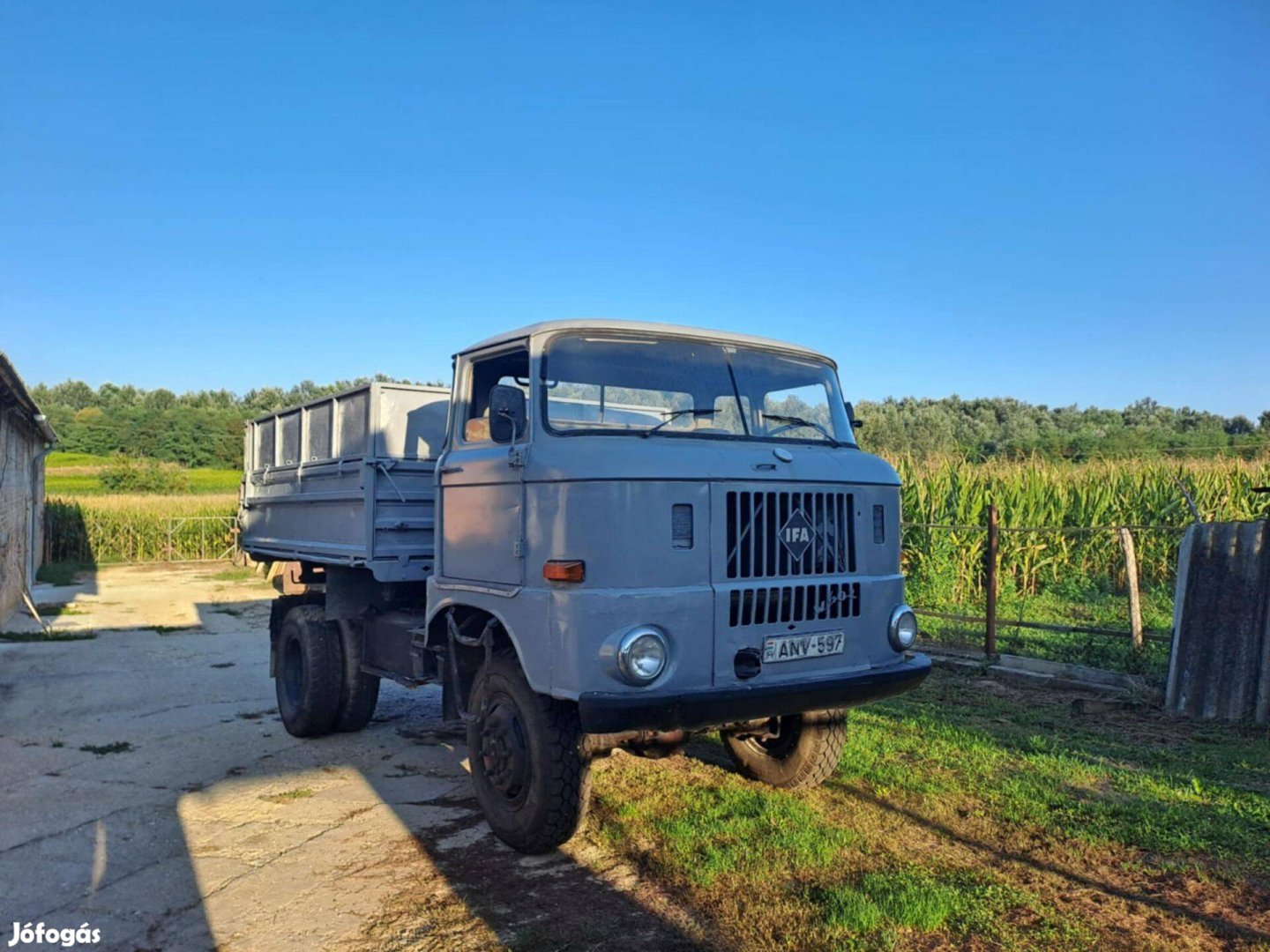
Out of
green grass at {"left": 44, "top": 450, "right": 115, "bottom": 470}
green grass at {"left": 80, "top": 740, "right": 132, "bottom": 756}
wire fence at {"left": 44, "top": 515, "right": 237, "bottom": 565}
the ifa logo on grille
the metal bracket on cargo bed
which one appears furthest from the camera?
green grass at {"left": 44, "top": 450, "right": 115, "bottom": 470}

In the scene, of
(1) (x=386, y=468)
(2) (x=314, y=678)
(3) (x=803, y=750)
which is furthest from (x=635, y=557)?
(2) (x=314, y=678)

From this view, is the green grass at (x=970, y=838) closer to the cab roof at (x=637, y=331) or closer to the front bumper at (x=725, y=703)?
the front bumper at (x=725, y=703)

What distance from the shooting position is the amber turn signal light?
4.39m

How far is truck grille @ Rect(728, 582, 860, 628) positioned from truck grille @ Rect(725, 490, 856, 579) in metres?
0.08

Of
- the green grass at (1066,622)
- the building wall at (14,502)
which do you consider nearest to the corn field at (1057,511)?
the green grass at (1066,622)

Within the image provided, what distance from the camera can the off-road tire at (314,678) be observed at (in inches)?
289

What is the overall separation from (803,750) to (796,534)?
1.70m

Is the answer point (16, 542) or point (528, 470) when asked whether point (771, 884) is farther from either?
point (16, 542)

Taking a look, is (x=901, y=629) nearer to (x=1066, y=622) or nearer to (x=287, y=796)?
(x=287, y=796)

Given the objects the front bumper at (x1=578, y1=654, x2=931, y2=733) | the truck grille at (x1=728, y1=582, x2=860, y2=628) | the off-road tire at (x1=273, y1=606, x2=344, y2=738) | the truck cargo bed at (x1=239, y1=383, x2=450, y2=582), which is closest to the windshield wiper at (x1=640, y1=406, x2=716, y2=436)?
the truck grille at (x1=728, y1=582, x2=860, y2=628)

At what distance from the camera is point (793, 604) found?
15.6 feet

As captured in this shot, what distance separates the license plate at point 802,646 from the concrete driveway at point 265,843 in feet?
4.19

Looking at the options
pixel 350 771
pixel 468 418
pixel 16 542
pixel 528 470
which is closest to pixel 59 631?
pixel 16 542

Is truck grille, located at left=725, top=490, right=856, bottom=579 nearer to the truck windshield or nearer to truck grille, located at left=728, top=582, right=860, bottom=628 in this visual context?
truck grille, located at left=728, top=582, right=860, bottom=628
